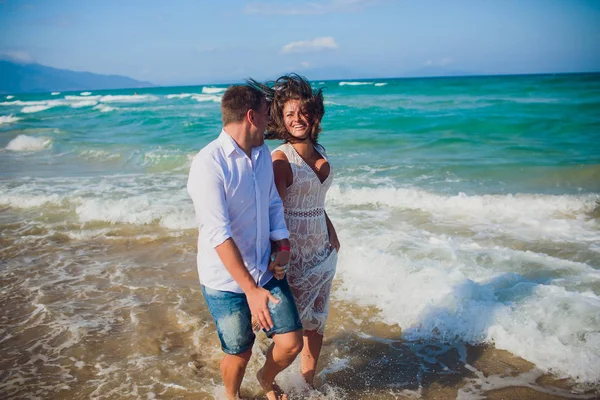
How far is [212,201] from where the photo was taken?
2398mm

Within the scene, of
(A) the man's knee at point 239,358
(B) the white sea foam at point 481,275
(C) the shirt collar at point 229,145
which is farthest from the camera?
(B) the white sea foam at point 481,275

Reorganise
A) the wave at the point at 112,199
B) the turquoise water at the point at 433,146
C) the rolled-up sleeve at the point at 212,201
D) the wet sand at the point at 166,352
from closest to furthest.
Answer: the rolled-up sleeve at the point at 212,201, the wet sand at the point at 166,352, the wave at the point at 112,199, the turquoise water at the point at 433,146

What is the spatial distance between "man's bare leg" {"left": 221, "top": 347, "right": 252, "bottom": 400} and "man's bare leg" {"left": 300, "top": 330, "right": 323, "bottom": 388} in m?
0.58

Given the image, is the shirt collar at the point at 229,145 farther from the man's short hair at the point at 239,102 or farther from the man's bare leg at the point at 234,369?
the man's bare leg at the point at 234,369

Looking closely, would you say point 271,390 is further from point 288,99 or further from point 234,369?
point 288,99

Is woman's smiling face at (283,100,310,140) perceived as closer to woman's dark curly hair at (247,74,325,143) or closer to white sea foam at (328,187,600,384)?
Result: woman's dark curly hair at (247,74,325,143)

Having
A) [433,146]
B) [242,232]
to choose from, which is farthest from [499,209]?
[433,146]

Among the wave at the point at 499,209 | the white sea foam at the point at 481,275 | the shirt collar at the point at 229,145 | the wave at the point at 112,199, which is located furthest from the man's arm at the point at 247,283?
the wave at the point at 499,209

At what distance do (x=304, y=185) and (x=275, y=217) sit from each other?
0.39 metres

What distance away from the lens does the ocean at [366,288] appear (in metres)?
3.71

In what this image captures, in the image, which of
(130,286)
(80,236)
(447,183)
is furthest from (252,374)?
(447,183)

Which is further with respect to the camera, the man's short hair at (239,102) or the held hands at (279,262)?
the held hands at (279,262)

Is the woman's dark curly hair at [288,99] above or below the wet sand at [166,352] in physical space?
above

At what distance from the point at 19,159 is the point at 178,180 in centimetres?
807
